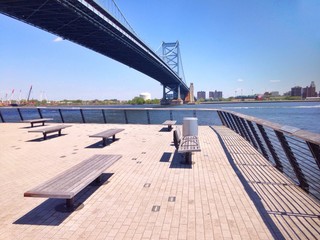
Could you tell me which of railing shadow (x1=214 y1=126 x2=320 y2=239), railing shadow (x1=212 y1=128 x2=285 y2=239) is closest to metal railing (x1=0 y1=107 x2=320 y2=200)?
railing shadow (x1=214 y1=126 x2=320 y2=239)

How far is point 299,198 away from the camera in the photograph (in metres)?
3.97

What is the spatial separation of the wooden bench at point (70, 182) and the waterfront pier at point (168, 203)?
1.34ft

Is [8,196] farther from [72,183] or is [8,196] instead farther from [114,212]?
[114,212]

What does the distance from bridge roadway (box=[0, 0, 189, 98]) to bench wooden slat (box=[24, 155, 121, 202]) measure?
20836mm

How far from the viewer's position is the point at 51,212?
12.2ft

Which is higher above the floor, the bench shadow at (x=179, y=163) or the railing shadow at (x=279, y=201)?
the railing shadow at (x=279, y=201)

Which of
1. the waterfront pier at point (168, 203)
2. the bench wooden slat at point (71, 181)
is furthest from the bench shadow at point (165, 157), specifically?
the bench wooden slat at point (71, 181)

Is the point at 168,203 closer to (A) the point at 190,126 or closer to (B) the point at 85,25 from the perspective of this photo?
(A) the point at 190,126

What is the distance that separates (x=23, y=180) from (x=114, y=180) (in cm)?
194

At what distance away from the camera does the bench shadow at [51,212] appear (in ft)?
11.3

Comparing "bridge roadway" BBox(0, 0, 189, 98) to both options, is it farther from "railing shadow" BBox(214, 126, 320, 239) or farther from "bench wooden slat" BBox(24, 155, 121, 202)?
"railing shadow" BBox(214, 126, 320, 239)

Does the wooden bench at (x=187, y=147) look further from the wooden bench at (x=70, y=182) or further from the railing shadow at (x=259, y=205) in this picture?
the wooden bench at (x=70, y=182)

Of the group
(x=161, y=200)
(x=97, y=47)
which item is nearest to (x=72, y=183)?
(x=161, y=200)

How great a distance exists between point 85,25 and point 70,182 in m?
28.5
